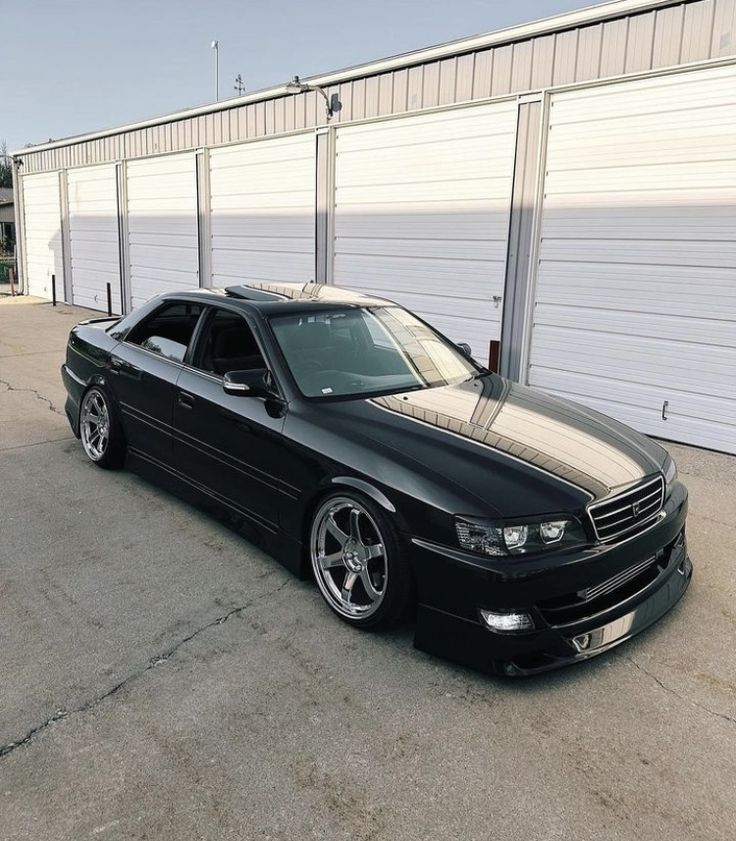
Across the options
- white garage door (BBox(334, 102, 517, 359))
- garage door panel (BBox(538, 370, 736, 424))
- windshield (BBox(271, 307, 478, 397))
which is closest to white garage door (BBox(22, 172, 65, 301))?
white garage door (BBox(334, 102, 517, 359))

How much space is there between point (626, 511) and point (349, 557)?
125cm

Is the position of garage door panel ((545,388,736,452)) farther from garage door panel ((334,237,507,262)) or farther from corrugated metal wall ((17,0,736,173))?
corrugated metal wall ((17,0,736,173))

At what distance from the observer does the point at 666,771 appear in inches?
96.5

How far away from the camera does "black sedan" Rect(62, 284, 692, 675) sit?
9.25 ft

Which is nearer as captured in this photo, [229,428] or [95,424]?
[229,428]

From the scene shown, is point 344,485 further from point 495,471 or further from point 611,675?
point 611,675

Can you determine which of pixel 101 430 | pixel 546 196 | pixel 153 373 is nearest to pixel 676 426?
pixel 546 196

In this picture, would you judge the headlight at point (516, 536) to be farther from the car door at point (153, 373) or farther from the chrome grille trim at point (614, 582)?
the car door at point (153, 373)

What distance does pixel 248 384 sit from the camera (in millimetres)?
3773

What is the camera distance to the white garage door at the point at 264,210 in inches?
417

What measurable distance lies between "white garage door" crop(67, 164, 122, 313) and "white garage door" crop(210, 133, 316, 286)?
4.46 m

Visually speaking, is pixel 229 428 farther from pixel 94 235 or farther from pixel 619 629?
pixel 94 235

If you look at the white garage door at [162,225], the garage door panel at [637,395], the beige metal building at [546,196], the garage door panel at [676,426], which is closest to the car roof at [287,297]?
the garage door panel at [676,426]

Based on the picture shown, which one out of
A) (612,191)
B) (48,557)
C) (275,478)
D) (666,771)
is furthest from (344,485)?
(612,191)
